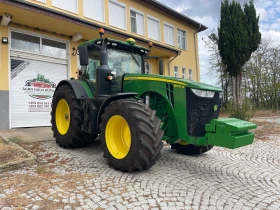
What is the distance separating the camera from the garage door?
8.60 m

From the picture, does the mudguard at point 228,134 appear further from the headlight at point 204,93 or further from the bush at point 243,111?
the bush at point 243,111

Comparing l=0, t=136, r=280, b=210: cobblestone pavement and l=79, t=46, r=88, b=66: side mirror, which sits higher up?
l=79, t=46, r=88, b=66: side mirror

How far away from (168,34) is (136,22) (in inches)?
126

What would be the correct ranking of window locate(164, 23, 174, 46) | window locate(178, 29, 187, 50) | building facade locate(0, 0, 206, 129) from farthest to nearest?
window locate(178, 29, 187, 50) → window locate(164, 23, 174, 46) → building facade locate(0, 0, 206, 129)

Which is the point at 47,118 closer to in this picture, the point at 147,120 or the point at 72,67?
the point at 72,67

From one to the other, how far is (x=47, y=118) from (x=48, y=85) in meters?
1.32

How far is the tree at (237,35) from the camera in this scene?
16.7 m

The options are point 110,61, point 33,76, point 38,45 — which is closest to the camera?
point 110,61

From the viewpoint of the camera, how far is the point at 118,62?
5090 millimetres

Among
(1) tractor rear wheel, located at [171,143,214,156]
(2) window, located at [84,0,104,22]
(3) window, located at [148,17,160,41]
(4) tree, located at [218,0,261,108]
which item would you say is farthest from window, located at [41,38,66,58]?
(4) tree, located at [218,0,261,108]

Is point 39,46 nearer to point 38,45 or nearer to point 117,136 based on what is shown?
point 38,45

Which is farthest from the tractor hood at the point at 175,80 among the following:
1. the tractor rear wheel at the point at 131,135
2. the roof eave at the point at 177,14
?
the roof eave at the point at 177,14

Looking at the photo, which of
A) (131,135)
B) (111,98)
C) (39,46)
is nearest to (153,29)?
(39,46)

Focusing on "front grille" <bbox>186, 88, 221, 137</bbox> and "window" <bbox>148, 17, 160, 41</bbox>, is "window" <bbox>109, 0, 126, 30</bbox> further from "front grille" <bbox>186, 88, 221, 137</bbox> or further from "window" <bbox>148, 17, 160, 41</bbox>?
"front grille" <bbox>186, 88, 221, 137</bbox>
